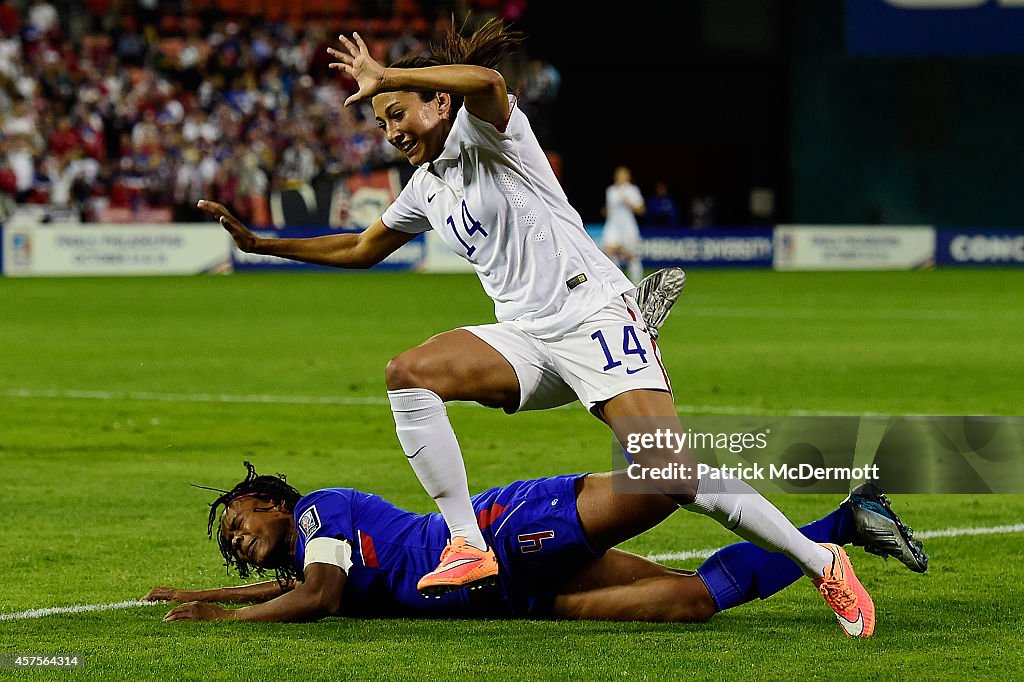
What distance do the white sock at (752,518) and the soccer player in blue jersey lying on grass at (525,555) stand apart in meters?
0.11

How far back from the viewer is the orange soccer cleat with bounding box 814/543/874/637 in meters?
5.14

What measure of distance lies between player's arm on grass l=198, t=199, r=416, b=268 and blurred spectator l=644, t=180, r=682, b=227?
101 feet

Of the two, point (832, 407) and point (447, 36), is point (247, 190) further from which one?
point (447, 36)

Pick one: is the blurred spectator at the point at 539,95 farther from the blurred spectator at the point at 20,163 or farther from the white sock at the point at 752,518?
the white sock at the point at 752,518

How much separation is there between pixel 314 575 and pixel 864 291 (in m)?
21.5

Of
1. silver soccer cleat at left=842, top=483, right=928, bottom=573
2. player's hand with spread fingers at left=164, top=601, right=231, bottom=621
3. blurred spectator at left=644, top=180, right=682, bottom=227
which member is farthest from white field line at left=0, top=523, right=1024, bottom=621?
blurred spectator at left=644, top=180, right=682, bottom=227

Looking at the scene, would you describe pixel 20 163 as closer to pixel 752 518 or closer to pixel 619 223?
pixel 619 223

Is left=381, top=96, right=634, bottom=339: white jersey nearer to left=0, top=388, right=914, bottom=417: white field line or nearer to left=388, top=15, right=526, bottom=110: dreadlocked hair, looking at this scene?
left=388, top=15, right=526, bottom=110: dreadlocked hair

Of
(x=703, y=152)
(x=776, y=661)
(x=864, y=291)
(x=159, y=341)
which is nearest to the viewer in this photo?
(x=776, y=661)

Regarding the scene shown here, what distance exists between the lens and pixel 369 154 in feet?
109

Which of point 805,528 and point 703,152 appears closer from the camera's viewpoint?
point 805,528

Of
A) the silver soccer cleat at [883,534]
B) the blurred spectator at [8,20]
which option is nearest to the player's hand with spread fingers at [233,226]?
the silver soccer cleat at [883,534]

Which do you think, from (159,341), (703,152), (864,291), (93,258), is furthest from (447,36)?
(703,152)

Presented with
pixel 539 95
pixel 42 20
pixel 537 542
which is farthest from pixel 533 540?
pixel 42 20
